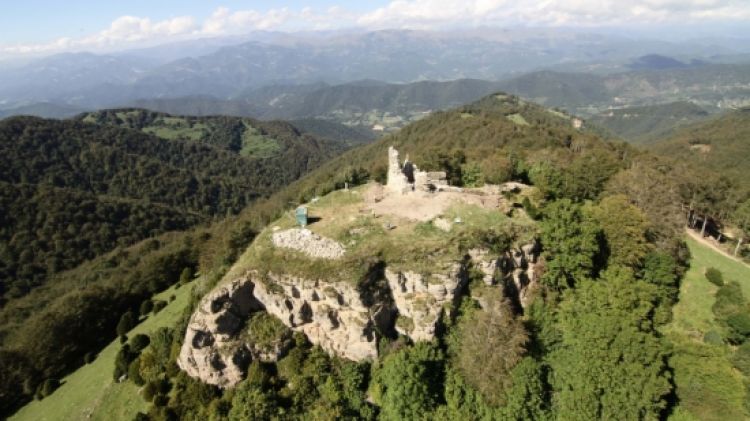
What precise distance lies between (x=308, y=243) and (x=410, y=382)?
1338 centimetres

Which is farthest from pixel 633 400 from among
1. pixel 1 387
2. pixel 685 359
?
pixel 1 387

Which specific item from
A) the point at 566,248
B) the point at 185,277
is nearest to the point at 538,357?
the point at 566,248

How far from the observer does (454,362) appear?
30.6 meters

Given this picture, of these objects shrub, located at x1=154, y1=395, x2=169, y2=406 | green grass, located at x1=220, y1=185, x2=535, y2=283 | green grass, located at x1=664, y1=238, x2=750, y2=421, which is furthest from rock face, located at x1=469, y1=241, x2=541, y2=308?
shrub, located at x1=154, y1=395, x2=169, y2=406

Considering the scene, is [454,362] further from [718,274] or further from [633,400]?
[718,274]

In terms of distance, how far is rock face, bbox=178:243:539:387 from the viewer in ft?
101

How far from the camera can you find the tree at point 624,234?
124ft

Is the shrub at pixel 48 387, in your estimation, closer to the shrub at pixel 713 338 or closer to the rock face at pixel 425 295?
the rock face at pixel 425 295

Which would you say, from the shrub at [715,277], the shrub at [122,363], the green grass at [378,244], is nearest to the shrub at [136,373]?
the shrub at [122,363]

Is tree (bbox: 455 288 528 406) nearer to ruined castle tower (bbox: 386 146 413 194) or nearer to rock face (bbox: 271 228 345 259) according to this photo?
rock face (bbox: 271 228 345 259)

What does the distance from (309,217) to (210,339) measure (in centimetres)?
1368

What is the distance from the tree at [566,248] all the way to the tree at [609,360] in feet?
7.87

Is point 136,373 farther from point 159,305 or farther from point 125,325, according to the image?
point 159,305

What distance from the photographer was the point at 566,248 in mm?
35031
